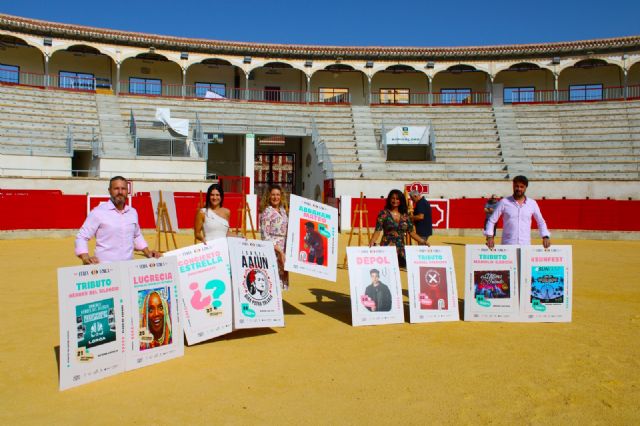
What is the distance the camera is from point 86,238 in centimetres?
487

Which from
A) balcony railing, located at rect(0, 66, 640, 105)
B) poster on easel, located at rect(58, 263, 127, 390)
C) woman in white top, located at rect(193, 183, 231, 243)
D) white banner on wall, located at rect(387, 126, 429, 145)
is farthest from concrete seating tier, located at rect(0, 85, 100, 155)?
poster on easel, located at rect(58, 263, 127, 390)

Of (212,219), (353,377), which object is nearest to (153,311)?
(353,377)

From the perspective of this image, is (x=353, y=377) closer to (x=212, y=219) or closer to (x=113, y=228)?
(x=113, y=228)

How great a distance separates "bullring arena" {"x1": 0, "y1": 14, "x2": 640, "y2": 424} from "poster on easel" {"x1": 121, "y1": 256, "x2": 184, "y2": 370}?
15 centimetres

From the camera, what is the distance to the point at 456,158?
27.4 meters

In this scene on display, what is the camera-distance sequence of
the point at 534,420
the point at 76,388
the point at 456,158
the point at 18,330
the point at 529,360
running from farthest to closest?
the point at 456,158
the point at 18,330
the point at 529,360
the point at 76,388
the point at 534,420

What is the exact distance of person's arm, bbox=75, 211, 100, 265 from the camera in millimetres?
4754

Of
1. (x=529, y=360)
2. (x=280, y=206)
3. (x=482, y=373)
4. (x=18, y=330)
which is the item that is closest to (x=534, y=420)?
(x=482, y=373)

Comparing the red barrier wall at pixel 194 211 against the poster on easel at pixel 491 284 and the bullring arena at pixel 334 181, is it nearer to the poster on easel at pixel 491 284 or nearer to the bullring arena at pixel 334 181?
the bullring arena at pixel 334 181

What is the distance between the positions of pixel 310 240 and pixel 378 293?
1.13m

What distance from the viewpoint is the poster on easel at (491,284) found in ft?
22.1

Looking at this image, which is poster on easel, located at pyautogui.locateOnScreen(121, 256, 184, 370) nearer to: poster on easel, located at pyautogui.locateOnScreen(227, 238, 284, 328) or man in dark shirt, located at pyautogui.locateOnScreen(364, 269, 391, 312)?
poster on easel, located at pyautogui.locateOnScreen(227, 238, 284, 328)

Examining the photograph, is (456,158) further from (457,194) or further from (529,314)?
(529,314)

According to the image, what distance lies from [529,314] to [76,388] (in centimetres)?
501
